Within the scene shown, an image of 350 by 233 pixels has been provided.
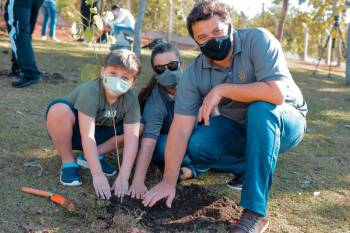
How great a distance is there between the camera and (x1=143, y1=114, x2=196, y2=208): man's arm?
2551 millimetres

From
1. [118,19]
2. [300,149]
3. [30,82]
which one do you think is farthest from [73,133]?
[118,19]

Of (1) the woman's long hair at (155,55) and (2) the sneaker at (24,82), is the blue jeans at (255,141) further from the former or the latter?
(2) the sneaker at (24,82)

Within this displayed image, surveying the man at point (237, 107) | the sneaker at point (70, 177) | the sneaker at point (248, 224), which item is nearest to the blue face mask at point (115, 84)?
the man at point (237, 107)

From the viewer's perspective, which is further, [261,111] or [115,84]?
[115,84]

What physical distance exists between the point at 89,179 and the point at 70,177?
142 millimetres

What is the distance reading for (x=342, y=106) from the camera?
617cm

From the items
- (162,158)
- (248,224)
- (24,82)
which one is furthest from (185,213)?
(24,82)

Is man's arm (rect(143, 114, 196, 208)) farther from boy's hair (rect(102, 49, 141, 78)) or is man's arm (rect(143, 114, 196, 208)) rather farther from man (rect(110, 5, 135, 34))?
man (rect(110, 5, 135, 34))

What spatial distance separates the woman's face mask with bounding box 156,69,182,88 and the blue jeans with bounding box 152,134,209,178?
330mm

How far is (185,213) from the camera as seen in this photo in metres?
2.55

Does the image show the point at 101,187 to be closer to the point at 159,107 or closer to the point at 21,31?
the point at 159,107

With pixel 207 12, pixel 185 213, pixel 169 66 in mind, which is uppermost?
pixel 207 12

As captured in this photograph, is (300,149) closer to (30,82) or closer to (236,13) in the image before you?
(30,82)

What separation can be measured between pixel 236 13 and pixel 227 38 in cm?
2054
